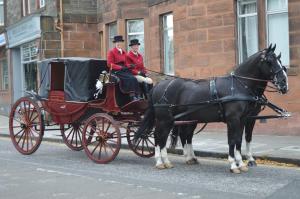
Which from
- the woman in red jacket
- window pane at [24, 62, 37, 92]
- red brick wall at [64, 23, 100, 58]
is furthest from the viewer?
window pane at [24, 62, 37, 92]

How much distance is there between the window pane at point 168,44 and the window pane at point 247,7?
309cm

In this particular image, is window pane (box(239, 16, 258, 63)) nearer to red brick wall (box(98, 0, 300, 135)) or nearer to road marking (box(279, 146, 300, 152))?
red brick wall (box(98, 0, 300, 135))

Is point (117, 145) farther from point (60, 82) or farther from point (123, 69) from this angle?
point (60, 82)

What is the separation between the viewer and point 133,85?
1123 centimetres

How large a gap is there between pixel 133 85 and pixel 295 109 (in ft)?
16.4

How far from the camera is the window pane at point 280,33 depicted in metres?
14.7

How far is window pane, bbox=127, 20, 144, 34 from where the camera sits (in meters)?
20.0

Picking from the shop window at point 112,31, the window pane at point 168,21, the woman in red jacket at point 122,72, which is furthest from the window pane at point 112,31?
the woman in red jacket at point 122,72

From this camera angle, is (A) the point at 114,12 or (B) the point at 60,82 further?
(A) the point at 114,12

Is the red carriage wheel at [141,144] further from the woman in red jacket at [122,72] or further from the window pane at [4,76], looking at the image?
the window pane at [4,76]

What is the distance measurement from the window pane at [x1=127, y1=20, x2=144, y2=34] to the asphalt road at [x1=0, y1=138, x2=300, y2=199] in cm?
897

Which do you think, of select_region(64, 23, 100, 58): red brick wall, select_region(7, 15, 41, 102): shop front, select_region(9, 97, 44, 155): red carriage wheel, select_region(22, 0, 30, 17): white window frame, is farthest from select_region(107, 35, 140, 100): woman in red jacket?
select_region(22, 0, 30, 17): white window frame

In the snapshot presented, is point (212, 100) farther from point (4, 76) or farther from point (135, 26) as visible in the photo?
point (4, 76)

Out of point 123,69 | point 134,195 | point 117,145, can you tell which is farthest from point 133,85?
point 134,195
